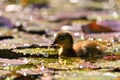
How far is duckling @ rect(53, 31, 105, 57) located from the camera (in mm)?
5914

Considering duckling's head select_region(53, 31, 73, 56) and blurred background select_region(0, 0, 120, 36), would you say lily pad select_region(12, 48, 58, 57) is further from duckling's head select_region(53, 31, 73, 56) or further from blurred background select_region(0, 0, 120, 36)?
blurred background select_region(0, 0, 120, 36)

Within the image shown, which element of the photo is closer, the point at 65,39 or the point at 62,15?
the point at 65,39

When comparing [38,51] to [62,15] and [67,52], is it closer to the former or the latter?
[67,52]

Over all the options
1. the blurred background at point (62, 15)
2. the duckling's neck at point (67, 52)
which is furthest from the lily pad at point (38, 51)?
the blurred background at point (62, 15)

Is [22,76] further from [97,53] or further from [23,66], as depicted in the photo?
[97,53]

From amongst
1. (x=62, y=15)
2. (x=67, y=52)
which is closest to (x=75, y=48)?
(x=67, y=52)

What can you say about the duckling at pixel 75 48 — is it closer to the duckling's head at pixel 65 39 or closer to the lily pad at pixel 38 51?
the duckling's head at pixel 65 39

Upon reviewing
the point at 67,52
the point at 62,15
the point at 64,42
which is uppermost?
the point at 62,15

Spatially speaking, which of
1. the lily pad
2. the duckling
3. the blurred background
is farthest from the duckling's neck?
the blurred background

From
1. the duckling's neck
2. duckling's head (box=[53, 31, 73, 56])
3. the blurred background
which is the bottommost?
the duckling's neck

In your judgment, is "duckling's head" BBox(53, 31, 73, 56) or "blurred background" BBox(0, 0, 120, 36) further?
"blurred background" BBox(0, 0, 120, 36)

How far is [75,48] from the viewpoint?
602 cm

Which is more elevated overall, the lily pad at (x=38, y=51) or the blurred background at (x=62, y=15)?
the blurred background at (x=62, y=15)

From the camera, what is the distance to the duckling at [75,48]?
591cm
